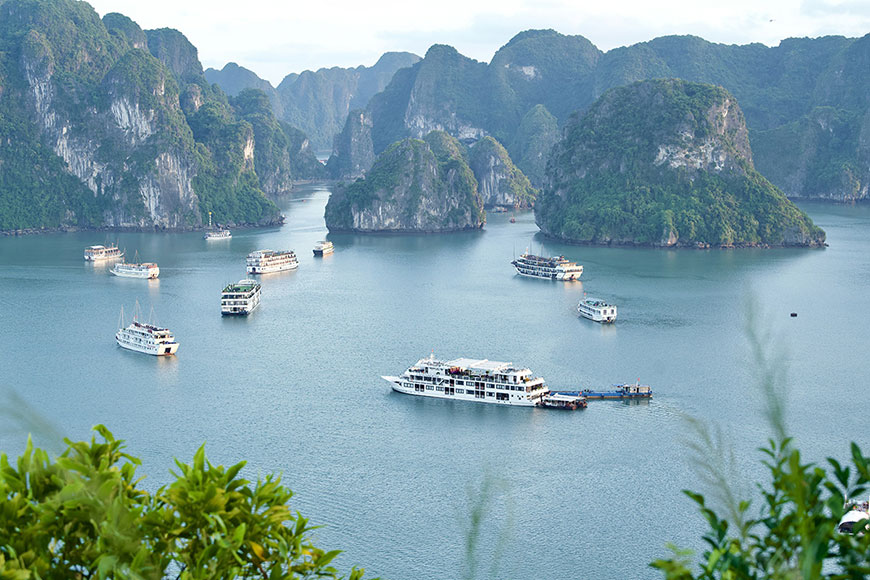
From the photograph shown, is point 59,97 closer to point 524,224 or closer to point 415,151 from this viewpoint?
point 415,151

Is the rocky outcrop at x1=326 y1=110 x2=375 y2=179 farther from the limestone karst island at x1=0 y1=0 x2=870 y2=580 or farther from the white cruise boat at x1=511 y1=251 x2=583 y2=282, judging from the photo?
the white cruise boat at x1=511 y1=251 x2=583 y2=282

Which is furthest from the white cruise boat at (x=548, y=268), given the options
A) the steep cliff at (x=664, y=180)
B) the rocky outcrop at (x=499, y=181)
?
the rocky outcrop at (x=499, y=181)

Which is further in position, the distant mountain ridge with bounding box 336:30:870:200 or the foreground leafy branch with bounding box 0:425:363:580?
the distant mountain ridge with bounding box 336:30:870:200

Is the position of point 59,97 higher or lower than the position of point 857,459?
higher

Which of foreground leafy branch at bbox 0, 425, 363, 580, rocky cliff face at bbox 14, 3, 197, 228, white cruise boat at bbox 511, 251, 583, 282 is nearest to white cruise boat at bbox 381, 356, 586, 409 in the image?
white cruise boat at bbox 511, 251, 583, 282

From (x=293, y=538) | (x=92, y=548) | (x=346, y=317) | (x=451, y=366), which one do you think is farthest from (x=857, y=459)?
(x=346, y=317)

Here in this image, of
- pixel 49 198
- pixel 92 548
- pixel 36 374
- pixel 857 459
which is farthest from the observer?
pixel 49 198
